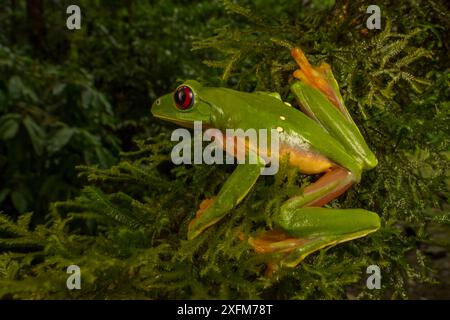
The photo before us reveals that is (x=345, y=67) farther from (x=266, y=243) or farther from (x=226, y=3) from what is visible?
(x=266, y=243)

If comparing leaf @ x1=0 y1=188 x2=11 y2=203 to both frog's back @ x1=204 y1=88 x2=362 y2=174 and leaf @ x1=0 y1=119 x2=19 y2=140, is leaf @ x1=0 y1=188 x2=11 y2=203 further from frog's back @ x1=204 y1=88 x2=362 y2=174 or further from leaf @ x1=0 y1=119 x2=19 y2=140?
frog's back @ x1=204 y1=88 x2=362 y2=174

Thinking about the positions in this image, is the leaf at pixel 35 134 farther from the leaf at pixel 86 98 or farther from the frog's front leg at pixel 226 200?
the frog's front leg at pixel 226 200

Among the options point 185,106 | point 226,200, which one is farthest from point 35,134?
point 226,200

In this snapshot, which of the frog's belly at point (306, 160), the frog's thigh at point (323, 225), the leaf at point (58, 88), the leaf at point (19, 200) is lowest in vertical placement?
the frog's thigh at point (323, 225)

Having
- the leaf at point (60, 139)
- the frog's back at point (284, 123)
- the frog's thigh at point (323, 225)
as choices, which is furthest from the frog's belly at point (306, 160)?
the leaf at point (60, 139)

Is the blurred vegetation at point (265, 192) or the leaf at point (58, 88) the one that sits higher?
the leaf at point (58, 88)

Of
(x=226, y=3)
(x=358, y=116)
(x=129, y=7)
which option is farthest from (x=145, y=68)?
(x=358, y=116)
